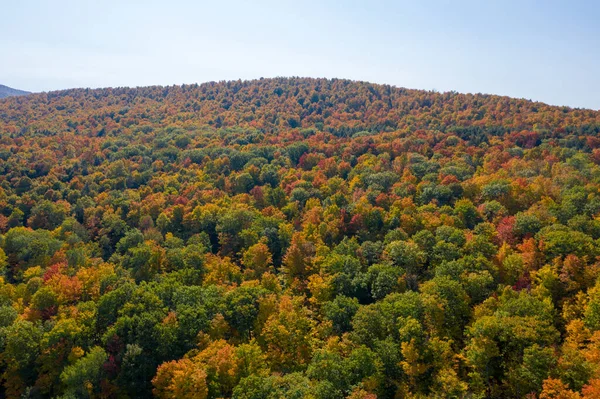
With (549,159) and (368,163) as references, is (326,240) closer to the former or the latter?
(368,163)

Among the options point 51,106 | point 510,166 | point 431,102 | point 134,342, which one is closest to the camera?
point 134,342

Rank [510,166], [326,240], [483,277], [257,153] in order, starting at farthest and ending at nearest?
[257,153] → [510,166] → [326,240] → [483,277]

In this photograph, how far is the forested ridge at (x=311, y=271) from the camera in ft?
110

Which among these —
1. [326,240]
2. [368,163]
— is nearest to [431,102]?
[368,163]

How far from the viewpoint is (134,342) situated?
3950 cm

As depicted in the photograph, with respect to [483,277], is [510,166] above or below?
above

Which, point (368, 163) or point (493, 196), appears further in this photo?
point (368, 163)

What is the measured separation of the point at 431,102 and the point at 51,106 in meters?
207

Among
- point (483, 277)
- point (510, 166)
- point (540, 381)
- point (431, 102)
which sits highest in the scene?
point (431, 102)

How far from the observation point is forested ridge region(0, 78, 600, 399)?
3341cm

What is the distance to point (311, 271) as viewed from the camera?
5822 cm

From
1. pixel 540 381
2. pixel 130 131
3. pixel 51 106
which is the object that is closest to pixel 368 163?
pixel 540 381

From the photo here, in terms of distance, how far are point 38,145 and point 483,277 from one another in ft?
466

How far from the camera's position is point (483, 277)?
43.1 meters
